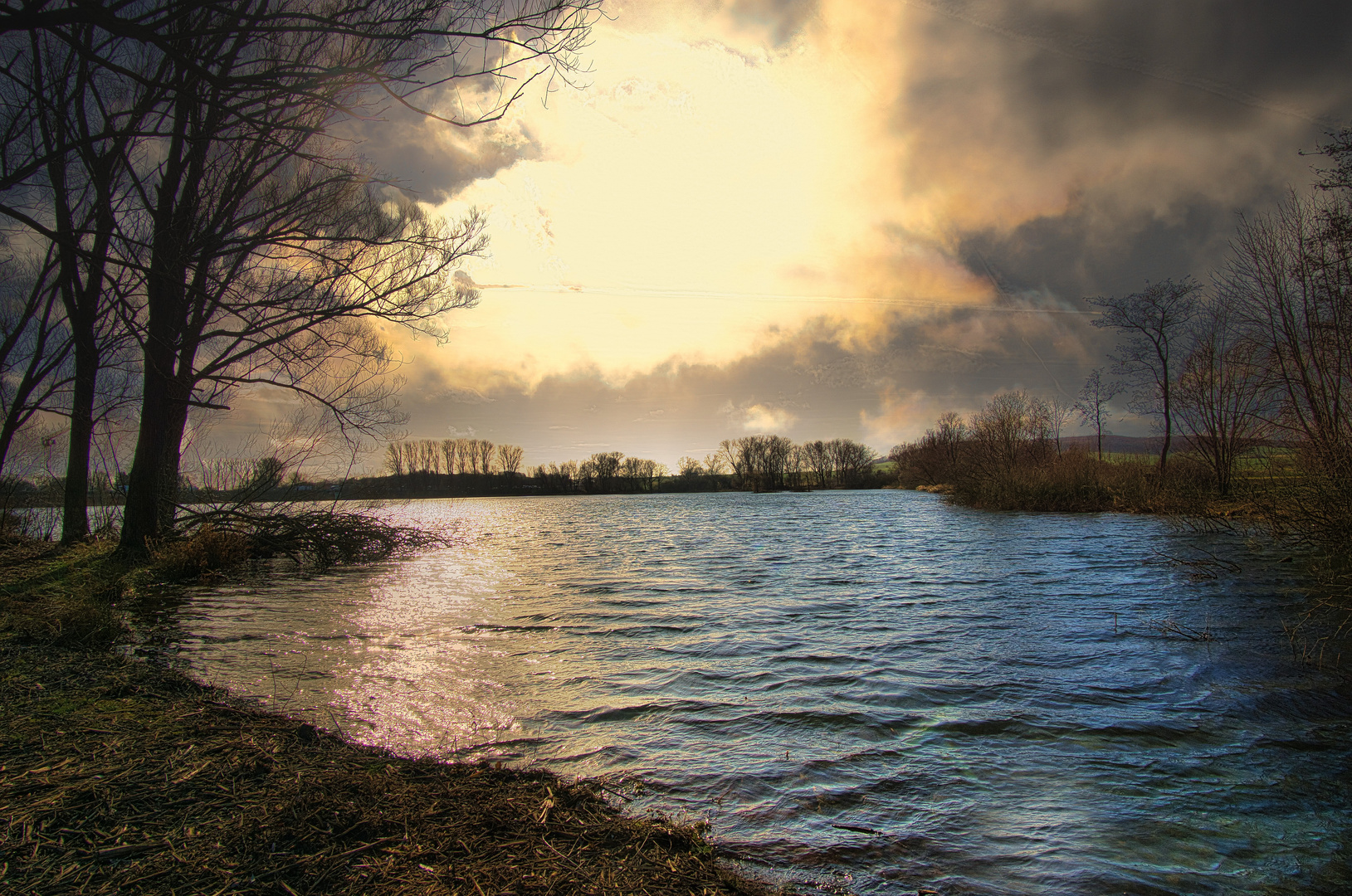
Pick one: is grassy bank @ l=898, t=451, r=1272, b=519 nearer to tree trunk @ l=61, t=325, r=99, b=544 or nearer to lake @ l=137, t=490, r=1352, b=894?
lake @ l=137, t=490, r=1352, b=894

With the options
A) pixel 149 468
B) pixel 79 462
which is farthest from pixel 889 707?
pixel 79 462

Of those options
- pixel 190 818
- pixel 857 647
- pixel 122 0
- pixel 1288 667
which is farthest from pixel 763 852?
pixel 1288 667

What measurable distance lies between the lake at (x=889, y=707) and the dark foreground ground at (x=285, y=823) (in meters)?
0.56

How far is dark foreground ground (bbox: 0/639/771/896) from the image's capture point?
2566mm

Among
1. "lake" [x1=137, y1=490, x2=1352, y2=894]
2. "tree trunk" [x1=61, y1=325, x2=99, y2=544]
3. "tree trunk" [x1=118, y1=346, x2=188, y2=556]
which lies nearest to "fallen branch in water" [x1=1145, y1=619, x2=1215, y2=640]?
"lake" [x1=137, y1=490, x2=1352, y2=894]

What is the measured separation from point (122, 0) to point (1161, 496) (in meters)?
34.4

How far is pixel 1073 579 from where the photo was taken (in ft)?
42.5

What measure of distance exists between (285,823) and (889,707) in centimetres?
491

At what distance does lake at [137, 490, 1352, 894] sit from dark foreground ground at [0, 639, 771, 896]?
56cm

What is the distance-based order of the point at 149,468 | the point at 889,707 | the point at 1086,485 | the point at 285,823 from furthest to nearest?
1. the point at 1086,485
2. the point at 149,468
3. the point at 889,707
4. the point at 285,823

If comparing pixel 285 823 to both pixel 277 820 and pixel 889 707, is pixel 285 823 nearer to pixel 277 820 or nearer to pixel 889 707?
pixel 277 820

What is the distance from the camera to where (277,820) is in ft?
9.77

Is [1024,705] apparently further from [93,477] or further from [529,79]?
[93,477]

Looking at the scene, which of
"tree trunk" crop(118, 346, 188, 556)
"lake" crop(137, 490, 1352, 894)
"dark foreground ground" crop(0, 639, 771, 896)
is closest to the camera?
"dark foreground ground" crop(0, 639, 771, 896)
